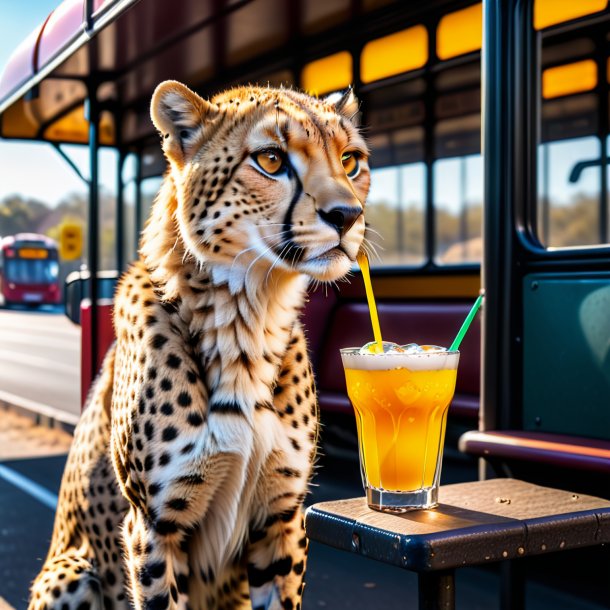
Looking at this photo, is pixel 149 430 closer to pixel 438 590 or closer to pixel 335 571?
pixel 438 590

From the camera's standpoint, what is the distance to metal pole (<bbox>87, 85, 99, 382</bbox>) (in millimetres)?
6297

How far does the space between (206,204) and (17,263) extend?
122 ft

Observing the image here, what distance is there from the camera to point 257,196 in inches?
88.2

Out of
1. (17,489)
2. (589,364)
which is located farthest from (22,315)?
(589,364)

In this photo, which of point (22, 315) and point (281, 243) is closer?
point (281, 243)

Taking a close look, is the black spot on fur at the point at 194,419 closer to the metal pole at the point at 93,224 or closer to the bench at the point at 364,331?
the bench at the point at 364,331

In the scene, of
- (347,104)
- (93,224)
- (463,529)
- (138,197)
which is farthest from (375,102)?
(463,529)

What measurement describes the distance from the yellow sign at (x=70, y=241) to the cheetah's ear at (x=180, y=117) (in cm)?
766

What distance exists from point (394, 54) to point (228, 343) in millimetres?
4061

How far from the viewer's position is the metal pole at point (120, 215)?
26.2ft

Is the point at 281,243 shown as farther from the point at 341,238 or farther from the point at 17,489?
the point at 17,489

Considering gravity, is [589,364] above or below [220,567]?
above

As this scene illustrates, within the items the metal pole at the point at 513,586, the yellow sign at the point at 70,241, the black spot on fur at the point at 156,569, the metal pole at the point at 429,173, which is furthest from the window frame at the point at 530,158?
the yellow sign at the point at 70,241

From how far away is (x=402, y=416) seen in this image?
6.17 ft
